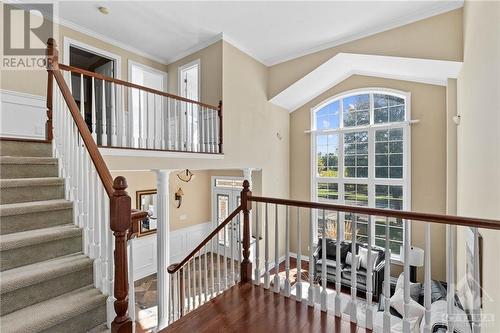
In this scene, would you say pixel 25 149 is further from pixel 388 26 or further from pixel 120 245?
pixel 388 26

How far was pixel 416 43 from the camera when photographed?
154 inches

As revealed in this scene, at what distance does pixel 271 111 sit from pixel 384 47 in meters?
2.69

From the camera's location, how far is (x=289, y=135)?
6.84 meters

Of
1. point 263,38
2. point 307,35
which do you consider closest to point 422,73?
point 307,35

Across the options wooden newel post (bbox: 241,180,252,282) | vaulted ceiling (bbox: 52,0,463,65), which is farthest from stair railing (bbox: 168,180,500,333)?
vaulted ceiling (bbox: 52,0,463,65)

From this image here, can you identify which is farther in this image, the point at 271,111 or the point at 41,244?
the point at 271,111

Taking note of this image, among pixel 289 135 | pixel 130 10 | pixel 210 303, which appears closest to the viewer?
pixel 210 303

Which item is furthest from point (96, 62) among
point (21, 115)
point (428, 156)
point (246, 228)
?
point (428, 156)

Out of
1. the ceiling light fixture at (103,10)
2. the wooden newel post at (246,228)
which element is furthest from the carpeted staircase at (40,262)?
the ceiling light fixture at (103,10)

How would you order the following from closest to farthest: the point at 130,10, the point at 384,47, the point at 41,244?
1. the point at 41,244
2. the point at 130,10
3. the point at 384,47

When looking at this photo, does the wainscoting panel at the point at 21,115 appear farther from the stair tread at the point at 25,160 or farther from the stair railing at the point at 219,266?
the stair railing at the point at 219,266

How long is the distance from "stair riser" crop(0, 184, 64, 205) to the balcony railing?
85 cm

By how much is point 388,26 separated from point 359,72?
62.5 inches

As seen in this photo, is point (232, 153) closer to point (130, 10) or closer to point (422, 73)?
point (130, 10)
